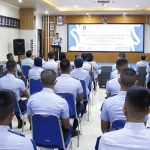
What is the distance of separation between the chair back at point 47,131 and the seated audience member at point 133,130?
3.64 ft

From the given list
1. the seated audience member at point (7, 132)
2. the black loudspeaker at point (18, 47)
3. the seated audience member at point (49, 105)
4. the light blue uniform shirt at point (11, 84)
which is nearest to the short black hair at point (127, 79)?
the seated audience member at point (49, 105)

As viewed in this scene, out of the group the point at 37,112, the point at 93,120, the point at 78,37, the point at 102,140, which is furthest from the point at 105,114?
the point at 78,37

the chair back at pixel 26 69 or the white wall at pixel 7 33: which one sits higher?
the white wall at pixel 7 33

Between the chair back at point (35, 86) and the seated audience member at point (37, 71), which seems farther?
the seated audience member at point (37, 71)

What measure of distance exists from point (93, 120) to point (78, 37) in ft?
37.7

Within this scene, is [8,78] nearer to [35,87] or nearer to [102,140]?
[35,87]

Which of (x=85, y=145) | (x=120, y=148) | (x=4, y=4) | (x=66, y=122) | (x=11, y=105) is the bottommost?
(x=85, y=145)

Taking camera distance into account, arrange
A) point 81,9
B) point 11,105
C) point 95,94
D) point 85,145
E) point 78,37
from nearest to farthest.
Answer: point 11,105, point 85,145, point 95,94, point 81,9, point 78,37

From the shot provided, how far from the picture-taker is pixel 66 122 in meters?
2.82

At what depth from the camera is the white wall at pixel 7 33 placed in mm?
10539

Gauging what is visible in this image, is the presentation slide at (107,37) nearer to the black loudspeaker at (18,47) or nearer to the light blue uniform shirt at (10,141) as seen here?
the black loudspeaker at (18,47)

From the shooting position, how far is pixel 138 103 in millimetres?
1543

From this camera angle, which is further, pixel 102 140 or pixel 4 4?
pixel 4 4

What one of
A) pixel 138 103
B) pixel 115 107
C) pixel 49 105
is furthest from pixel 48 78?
pixel 138 103
